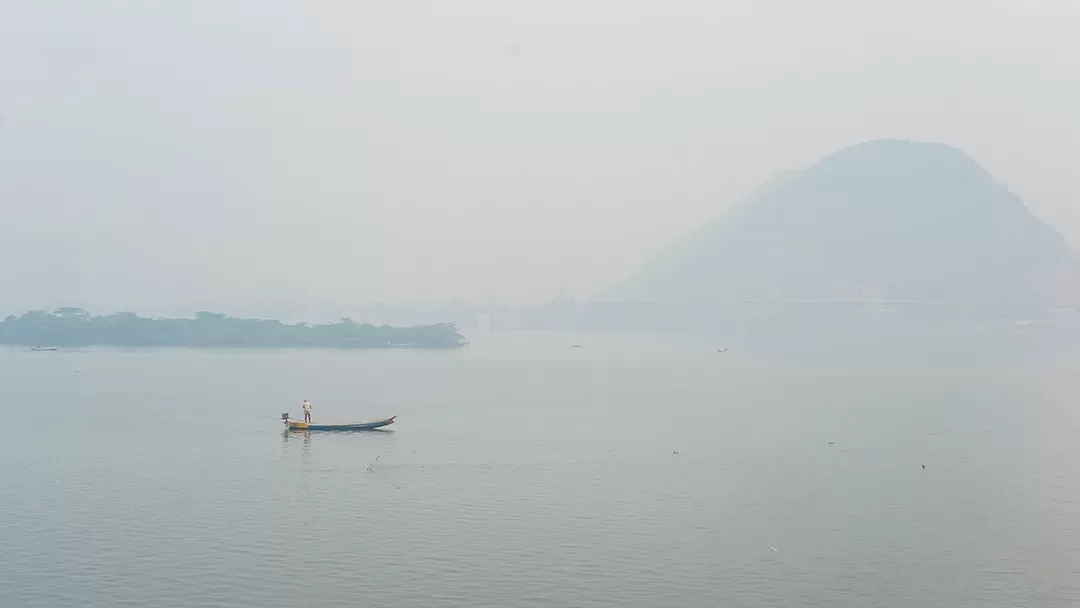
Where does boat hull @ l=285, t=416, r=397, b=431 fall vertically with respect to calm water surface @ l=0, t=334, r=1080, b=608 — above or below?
above

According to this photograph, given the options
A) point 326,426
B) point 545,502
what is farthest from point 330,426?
point 545,502

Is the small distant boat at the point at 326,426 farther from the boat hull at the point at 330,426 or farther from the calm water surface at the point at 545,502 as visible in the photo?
the calm water surface at the point at 545,502

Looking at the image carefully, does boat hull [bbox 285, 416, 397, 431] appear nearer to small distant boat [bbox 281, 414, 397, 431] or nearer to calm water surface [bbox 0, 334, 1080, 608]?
small distant boat [bbox 281, 414, 397, 431]

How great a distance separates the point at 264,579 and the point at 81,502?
7.98 m

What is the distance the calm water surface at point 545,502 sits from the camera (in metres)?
15.9

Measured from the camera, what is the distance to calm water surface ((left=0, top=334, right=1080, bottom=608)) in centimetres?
1590

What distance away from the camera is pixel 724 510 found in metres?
21.6

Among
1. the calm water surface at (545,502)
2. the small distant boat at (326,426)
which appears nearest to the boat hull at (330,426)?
the small distant boat at (326,426)

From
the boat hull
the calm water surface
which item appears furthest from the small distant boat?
the calm water surface

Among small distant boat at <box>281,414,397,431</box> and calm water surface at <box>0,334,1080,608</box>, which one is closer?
calm water surface at <box>0,334,1080,608</box>

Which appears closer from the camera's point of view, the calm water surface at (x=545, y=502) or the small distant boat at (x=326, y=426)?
the calm water surface at (x=545, y=502)

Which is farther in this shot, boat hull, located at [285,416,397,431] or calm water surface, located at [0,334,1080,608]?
boat hull, located at [285,416,397,431]

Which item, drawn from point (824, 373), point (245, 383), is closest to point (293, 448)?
point (245, 383)

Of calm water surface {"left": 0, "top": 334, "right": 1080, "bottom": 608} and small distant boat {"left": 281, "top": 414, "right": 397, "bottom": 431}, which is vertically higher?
small distant boat {"left": 281, "top": 414, "right": 397, "bottom": 431}
